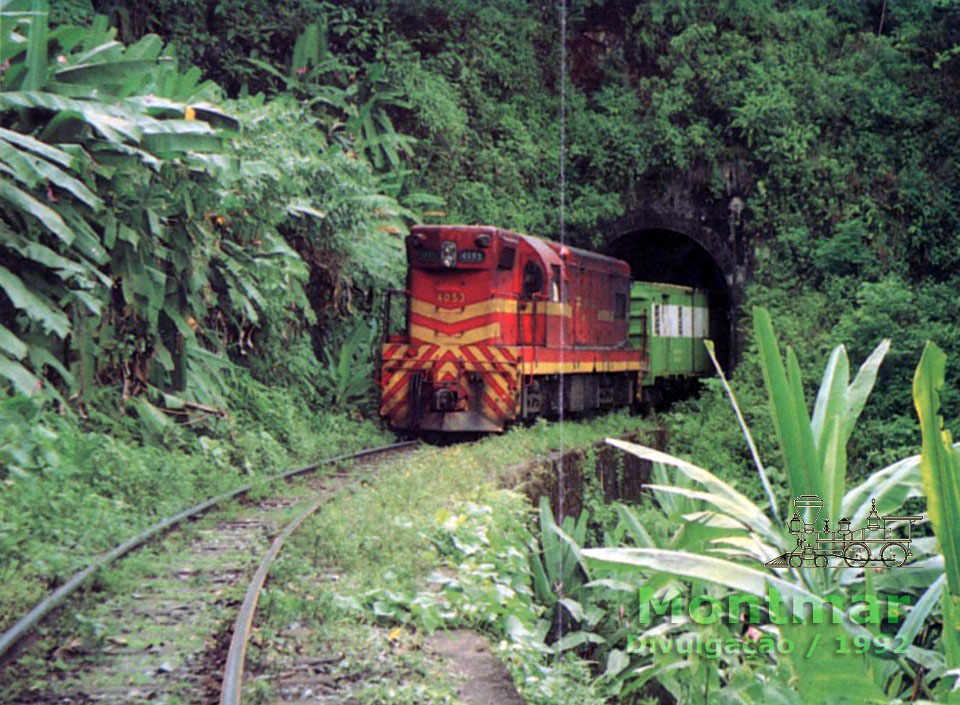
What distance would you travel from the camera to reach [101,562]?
6.89 meters

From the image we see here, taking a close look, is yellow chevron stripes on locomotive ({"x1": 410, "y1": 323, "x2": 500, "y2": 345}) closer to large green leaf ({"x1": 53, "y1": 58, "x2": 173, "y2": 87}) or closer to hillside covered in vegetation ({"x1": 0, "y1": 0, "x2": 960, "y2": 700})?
hillside covered in vegetation ({"x1": 0, "y1": 0, "x2": 960, "y2": 700})

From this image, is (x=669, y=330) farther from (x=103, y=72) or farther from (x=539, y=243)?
(x=103, y=72)

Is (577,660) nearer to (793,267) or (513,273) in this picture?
(513,273)

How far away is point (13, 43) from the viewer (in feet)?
29.1

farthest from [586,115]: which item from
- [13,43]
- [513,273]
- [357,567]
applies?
[357,567]

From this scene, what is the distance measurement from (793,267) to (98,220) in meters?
13.7

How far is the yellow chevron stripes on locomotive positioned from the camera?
1423cm

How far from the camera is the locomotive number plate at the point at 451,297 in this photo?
14.4 metres

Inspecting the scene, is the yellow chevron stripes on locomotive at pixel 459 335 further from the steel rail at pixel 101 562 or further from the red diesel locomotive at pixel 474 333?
the steel rail at pixel 101 562

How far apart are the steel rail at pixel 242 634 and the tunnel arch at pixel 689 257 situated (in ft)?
46.6

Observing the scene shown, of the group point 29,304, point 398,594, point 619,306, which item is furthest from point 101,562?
point 619,306

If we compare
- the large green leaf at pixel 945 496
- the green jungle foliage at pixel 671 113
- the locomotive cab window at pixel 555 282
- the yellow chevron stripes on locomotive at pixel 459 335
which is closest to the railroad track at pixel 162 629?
the large green leaf at pixel 945 496

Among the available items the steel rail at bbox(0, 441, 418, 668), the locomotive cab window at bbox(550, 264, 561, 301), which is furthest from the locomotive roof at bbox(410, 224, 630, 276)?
the steel rail at bbox(0, 441, 418, 668)

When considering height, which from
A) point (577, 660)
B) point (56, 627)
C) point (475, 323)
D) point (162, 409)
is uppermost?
point (475, 323)
